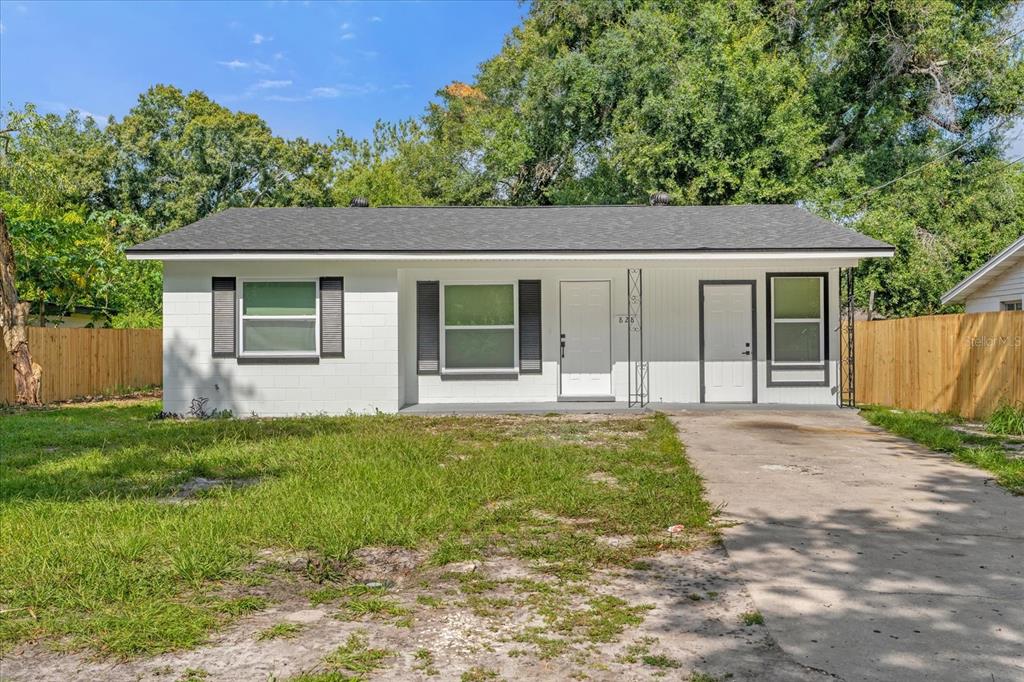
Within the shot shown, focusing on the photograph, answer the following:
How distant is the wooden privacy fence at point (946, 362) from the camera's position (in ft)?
32.0

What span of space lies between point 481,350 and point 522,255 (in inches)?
80.0

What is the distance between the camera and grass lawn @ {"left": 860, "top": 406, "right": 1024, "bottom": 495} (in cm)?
643

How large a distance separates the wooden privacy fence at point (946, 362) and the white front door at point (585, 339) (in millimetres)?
5114

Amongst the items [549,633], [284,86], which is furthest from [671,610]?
[284,86]

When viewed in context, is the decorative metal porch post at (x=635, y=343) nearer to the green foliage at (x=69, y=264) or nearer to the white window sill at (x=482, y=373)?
the white window sill at (x=482, y=373)

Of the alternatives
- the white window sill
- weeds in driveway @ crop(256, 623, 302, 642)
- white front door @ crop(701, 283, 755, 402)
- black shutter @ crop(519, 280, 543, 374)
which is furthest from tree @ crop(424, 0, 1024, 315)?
weeds in driveway @ crop(256, 623, 302, 642)

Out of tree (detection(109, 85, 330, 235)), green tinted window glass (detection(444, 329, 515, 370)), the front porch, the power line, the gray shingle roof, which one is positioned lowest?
the front porch

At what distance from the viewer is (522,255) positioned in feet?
37.4

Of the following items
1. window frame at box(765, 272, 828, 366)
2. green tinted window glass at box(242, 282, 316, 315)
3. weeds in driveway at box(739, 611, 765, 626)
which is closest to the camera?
weeds in driveway at box(739, 611, 765, 626)

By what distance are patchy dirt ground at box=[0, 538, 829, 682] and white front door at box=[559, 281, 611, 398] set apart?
8531 mm

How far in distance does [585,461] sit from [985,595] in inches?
147

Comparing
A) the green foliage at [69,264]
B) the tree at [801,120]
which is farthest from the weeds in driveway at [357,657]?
the tree at [801,120]

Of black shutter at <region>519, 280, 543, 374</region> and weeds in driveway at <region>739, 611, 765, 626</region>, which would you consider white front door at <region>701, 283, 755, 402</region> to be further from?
weeds in driveway at <region>739, 611, 765, 626</region>

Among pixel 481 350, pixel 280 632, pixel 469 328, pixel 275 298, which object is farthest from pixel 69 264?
pixel 280 632
